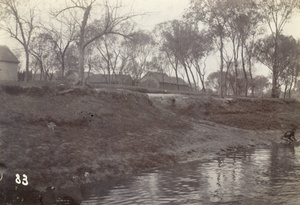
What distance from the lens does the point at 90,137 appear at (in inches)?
696

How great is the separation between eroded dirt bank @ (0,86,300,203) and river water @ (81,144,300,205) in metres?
1.25

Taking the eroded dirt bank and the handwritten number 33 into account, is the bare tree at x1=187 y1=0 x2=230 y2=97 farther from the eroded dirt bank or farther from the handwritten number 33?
the handwritten number 33

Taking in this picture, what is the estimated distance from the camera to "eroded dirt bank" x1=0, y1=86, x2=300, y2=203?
491 inches

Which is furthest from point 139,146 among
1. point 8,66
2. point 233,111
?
point 8,66

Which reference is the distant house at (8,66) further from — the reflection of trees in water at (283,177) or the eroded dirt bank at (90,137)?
the reflection of trees in water at (283,177)

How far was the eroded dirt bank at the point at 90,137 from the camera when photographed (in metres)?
12.5

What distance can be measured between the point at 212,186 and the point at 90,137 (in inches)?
310

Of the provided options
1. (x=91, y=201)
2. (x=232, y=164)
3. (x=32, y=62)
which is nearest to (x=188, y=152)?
(x=232, y=164)

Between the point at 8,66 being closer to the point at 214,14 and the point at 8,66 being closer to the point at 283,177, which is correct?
the point at 214,14

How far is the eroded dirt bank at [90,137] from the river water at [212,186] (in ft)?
4.09

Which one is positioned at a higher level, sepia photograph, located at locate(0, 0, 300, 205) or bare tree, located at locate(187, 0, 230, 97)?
bare tree, located at locate(187, 0, 230, 97)

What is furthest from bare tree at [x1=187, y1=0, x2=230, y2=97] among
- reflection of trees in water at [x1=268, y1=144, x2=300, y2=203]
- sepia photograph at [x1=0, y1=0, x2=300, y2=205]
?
reflection of trees in water at [x1=268, y1=144, x2=300, y2=203]

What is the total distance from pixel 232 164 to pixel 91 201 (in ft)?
27.6

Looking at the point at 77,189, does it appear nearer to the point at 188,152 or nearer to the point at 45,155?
the point at 45,155
